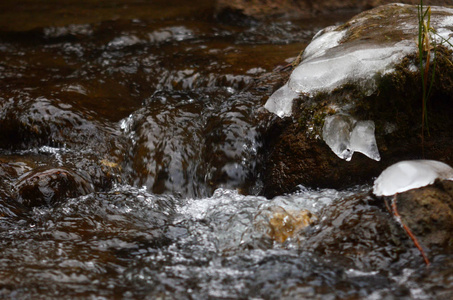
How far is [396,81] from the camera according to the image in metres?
3.03

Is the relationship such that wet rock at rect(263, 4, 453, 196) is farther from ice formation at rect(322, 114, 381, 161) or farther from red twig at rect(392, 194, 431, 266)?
red twig at rect(392, 194, 431, 266)

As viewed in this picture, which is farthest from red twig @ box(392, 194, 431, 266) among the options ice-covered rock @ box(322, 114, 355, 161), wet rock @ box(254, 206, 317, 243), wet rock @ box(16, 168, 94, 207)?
wet rock @ box(16, 168, 94, 207)

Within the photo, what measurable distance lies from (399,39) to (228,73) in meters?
2.04

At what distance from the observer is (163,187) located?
12.1ft

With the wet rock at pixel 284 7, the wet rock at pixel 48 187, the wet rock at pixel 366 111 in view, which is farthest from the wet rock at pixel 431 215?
the wet rock at pixel 284 7

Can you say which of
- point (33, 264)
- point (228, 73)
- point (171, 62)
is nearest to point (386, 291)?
point (33, 264)

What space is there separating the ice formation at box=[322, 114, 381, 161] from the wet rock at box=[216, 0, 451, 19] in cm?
432

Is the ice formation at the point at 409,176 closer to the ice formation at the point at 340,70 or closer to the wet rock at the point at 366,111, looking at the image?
the wet rock at the point at 366,111

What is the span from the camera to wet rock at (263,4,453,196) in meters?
3.06

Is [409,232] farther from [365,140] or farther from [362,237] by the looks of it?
[365,140]

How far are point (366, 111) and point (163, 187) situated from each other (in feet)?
5.50

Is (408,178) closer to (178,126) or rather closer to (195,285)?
(195,285)

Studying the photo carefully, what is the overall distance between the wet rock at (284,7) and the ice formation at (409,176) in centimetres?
493

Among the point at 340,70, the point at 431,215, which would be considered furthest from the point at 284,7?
the point at 431,215
